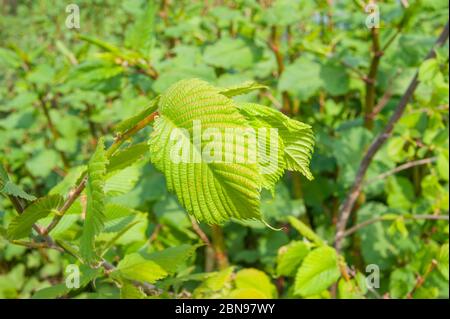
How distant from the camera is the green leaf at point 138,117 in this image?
50 cm

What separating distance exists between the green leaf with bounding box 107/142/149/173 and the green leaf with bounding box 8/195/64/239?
0.28 ft

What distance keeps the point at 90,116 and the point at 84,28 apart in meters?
3.17

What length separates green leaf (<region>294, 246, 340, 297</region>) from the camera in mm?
1005

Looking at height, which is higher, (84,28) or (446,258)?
(84,28)

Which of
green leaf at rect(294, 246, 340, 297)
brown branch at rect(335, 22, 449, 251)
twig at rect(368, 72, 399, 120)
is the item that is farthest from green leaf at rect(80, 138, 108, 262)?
twig at rect(368, 72, 399, 120)

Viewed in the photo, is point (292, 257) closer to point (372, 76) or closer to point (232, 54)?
point (372, 76)

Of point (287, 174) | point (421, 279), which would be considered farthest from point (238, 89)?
point (287, 174)

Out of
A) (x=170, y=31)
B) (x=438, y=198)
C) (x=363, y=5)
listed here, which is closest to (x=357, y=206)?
(x=438, y=198)

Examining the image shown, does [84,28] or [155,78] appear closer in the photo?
[155,78]

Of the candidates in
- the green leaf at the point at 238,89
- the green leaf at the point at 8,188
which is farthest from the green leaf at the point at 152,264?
the green leaf at the point at 238,89

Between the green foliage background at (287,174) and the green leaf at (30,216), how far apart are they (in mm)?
102

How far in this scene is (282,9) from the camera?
1.44 metres

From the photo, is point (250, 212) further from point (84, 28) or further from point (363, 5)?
point (84, 28)

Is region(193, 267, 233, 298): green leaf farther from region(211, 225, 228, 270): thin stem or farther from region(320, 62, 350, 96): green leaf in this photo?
region(320, 62, 350, 96): green leaf
